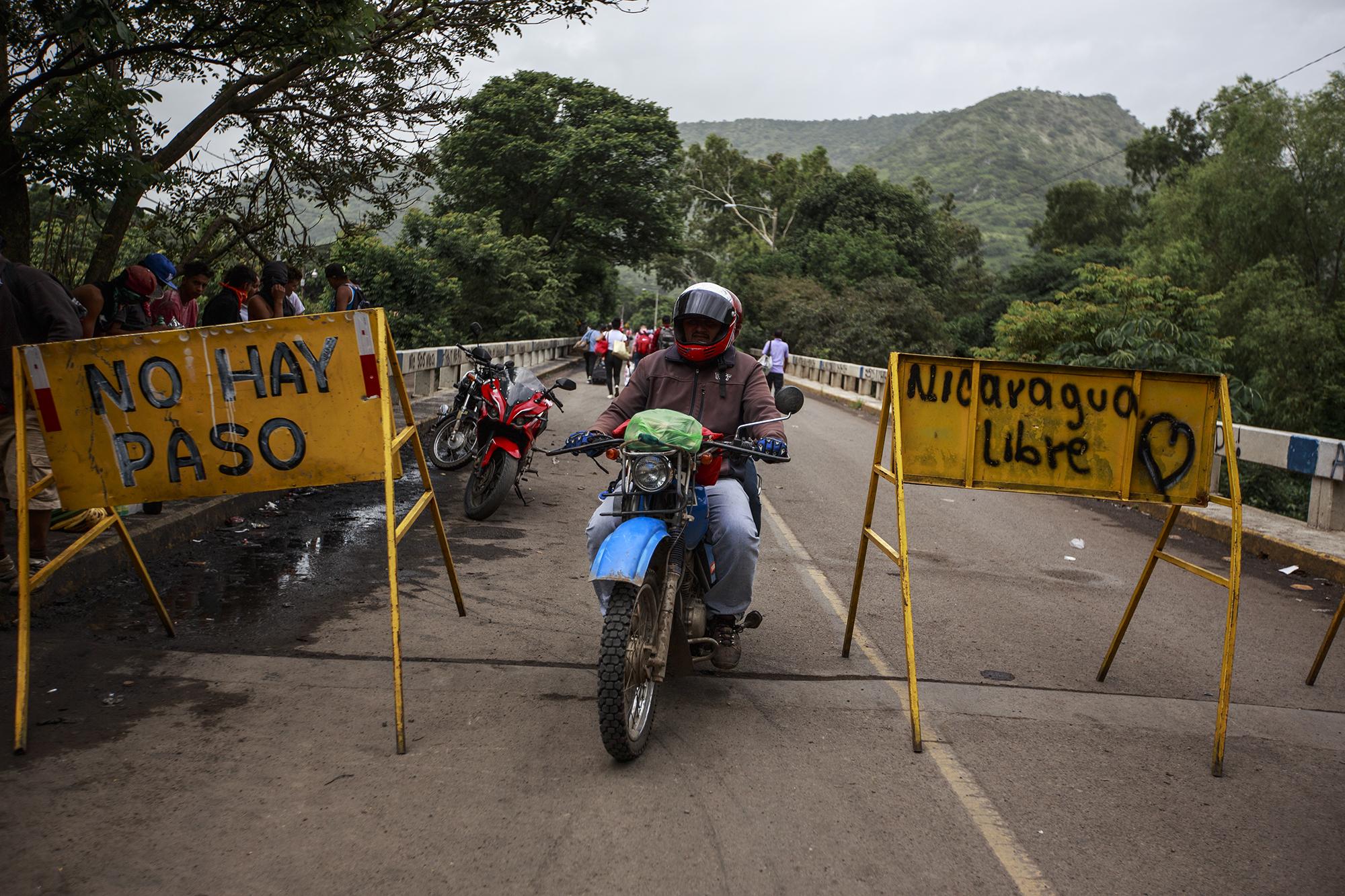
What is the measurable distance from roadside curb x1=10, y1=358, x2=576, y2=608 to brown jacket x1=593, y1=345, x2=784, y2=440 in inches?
115

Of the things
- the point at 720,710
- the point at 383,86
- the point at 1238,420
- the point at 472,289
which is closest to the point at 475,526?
the point at 720,710

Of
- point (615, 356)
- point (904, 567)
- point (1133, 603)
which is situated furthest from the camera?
Result: point (615, 356)

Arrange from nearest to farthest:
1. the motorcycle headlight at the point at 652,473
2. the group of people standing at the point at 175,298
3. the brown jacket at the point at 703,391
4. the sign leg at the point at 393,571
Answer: the sign leg at the point at 393,571 < the motorcycle headlight at the point at 652,473 < the brown jacket at the point at 703,391 < the group of people standing at the point at 175,298

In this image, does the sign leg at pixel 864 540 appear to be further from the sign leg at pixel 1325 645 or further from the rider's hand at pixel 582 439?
the sign leg at pixel 1325 645

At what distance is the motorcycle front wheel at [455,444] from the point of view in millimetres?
11602

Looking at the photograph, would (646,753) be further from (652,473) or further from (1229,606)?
(1229,606)

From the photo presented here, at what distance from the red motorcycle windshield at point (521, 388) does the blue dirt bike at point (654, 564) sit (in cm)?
485

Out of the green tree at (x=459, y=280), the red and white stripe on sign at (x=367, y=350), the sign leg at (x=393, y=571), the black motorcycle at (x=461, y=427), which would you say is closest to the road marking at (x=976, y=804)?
the sign leg at (x=393, y=571)

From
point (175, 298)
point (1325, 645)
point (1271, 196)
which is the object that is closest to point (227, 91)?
point (175, 298)

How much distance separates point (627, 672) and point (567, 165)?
157 feet

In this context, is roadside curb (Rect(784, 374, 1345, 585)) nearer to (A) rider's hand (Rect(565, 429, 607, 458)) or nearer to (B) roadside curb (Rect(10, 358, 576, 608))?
(A) rider's hand (Rect(565, 429, 607, 458))

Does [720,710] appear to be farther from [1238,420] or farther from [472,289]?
[472,289]

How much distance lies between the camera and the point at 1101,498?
507 cm

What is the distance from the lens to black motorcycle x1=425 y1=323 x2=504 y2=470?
36.3 ft
